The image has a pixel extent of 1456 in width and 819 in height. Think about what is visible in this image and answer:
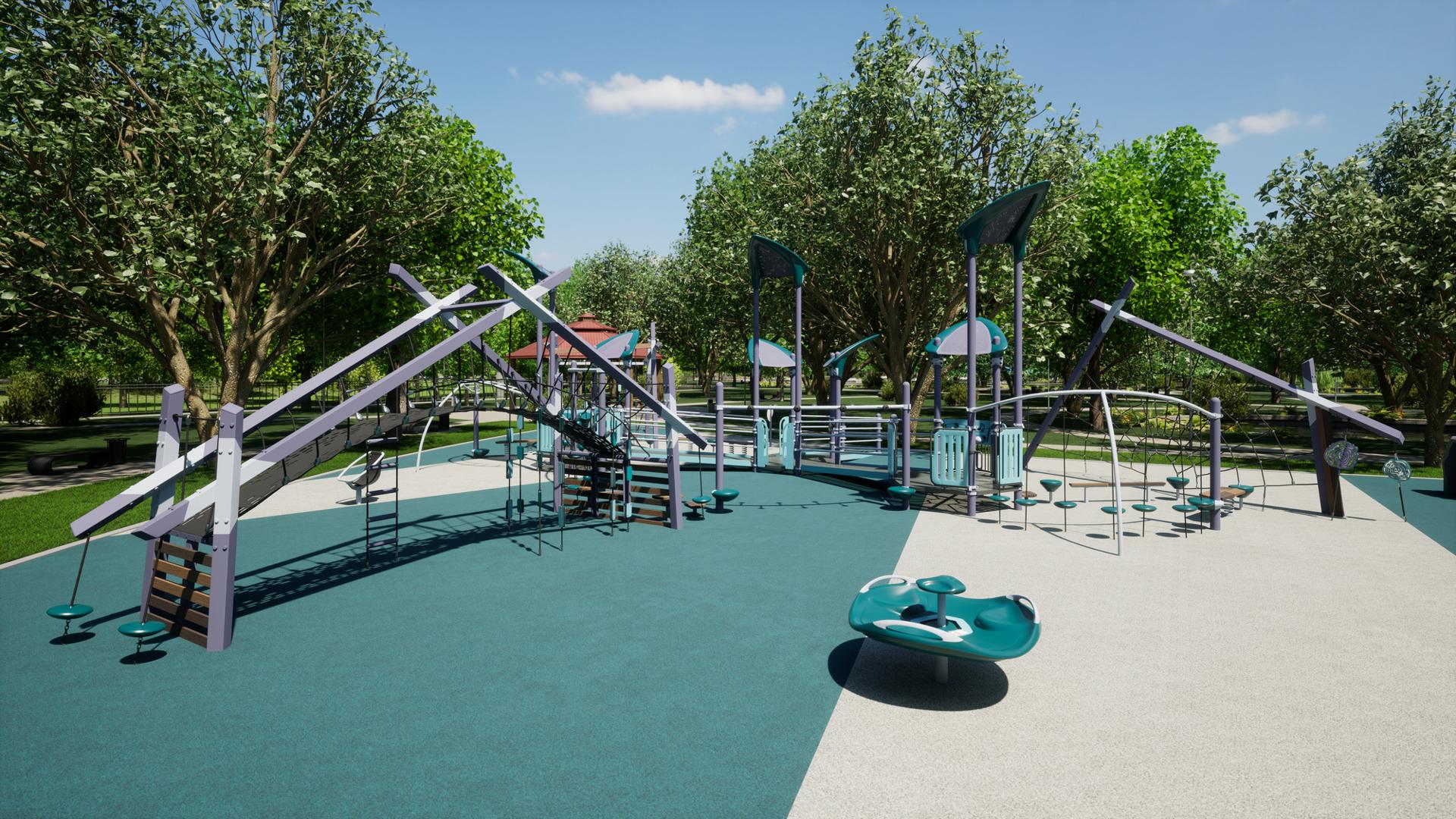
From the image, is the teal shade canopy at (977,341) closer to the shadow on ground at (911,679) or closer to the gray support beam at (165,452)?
the shadow on ground at (911,679)

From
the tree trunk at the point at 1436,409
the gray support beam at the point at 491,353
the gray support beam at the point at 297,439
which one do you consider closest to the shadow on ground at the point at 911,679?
the gray support beam at the point at 297,439

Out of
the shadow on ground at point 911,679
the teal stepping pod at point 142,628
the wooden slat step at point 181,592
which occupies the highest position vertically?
the wooden slat step at point 181,592

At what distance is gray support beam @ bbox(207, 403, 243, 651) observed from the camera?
693cm

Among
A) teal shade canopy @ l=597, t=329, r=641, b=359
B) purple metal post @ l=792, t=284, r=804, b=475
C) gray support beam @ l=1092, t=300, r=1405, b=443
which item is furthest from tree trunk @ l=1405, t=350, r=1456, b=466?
teal shade canopy @ l=597, t=329, r=641, b=359

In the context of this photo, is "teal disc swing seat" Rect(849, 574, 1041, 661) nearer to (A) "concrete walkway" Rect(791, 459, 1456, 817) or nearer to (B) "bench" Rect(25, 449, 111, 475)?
(A) "concrete walkway" Rect(791, 459, 1456, 817)

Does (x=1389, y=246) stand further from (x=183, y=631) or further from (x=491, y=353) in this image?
(x=183, y=631)

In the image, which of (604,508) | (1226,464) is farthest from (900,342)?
(604,508)

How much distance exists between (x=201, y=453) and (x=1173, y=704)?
32.0ft

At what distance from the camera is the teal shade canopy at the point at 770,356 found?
18.3 metres

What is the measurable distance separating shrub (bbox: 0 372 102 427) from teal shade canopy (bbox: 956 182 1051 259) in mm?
42208

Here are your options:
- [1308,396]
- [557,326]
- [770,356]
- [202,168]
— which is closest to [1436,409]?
[1308,396]

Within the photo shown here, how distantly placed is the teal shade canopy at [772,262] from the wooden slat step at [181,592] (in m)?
12.9

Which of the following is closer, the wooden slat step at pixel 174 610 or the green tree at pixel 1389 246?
the wooden slat step at pixel 174 610

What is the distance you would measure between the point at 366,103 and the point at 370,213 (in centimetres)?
307
